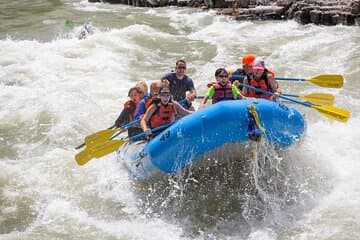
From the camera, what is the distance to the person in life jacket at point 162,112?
5533mm

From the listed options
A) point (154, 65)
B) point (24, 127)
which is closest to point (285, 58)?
point (154, 65)

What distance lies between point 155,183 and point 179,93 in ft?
5.37

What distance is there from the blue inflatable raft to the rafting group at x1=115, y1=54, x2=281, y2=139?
0.38 metres

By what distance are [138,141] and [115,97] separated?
12.4 ft

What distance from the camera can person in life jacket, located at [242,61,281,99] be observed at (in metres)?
6.10

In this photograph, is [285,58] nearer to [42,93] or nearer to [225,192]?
[42,93]

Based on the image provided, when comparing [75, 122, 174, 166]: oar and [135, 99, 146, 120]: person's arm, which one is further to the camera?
[135, 99, 146, 120]: person's arm

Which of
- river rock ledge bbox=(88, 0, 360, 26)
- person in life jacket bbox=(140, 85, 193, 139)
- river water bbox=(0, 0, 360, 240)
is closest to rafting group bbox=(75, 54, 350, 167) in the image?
→ person in life jacket bbox=(140, 85, 193, 139)

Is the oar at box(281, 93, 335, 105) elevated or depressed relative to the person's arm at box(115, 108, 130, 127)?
elevated

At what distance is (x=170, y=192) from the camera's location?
5.46 metres

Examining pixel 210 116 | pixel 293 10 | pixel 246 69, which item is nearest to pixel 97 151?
pixel 210 116

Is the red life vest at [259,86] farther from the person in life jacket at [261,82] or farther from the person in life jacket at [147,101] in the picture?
the person in life jacket at [147,101]

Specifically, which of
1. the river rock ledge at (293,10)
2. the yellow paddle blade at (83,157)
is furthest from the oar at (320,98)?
the river rock ledge at (293,10)

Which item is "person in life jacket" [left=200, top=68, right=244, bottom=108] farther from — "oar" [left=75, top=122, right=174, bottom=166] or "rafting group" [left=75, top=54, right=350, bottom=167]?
"oar" [left=75, top=122, right=174, bottom=166]
